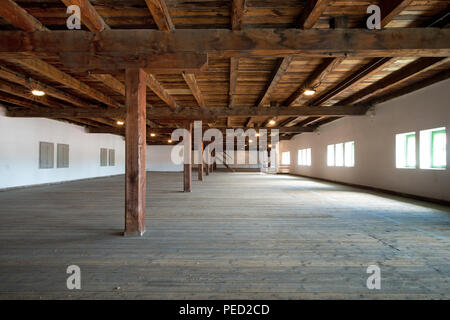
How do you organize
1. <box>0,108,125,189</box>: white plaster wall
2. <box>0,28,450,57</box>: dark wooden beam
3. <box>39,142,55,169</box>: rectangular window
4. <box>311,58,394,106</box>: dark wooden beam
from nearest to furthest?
<box>0,28,450,57</box>: dark wooden beam
<box>311,58,394,106</box>: dark wooden beam
<box>0,108,125,189</box>: white plaster wall
<box>39,142,55,169</box>: rectangular window

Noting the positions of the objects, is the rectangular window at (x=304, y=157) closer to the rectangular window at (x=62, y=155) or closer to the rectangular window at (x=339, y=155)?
the rectangular window at (x=339, y=155)

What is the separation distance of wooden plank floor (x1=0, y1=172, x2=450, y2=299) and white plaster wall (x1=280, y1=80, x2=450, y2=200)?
61.1 inches

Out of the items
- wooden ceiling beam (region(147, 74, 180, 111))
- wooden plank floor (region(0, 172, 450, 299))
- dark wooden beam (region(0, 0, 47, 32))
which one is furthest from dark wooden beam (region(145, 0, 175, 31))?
wooden plank floor (region(0, 172, 450, 299))

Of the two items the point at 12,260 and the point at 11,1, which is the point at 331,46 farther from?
the point at 12,260

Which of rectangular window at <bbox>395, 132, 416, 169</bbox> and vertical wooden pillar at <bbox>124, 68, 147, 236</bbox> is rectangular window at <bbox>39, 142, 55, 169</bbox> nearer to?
vertical wooden pillar at <bbox>124, 68, 147, 236</bbox>

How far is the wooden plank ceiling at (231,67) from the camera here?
3549 mm

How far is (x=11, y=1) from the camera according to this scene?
11.1ft

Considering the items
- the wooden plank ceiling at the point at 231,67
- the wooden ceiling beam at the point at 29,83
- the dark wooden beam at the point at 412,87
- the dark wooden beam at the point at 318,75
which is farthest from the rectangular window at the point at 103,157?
the dark wooden beam at the point at 412,87

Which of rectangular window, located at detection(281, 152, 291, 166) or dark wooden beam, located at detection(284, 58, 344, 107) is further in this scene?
rectangular window, located at detection(281, 152, 291, 166)

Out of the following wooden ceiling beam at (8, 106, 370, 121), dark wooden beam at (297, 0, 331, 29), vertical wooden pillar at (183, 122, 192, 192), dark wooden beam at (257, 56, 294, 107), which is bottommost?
vertical wooden pillar at (183, 122, 192, 192)

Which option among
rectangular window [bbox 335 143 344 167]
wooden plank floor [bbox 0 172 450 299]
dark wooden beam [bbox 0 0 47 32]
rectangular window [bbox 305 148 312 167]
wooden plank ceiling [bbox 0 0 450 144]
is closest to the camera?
wooden plank floor [bbox 0 172 450 299]

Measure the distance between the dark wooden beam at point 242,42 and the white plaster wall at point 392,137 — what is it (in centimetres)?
385

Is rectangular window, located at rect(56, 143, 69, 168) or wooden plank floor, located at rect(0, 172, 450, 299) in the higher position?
rectangular window, located at rect(56, 143, 69, 168)

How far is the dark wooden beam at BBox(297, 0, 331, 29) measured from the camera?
327cm
